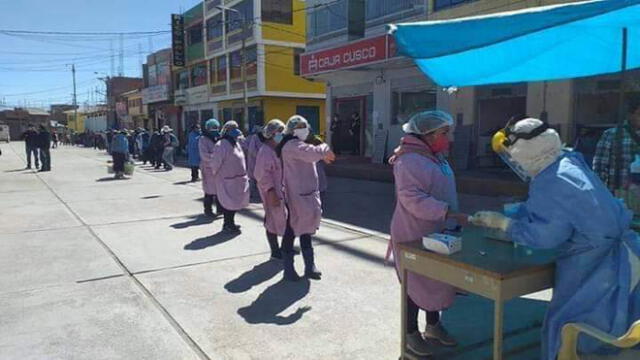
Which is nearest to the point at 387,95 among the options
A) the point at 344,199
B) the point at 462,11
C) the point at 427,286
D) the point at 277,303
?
the point at 462,11

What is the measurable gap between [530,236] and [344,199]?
343 inches

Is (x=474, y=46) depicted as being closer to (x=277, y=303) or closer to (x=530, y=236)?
(x=530, y=236)

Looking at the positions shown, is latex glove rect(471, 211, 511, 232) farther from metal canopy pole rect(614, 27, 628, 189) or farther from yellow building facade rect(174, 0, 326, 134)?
yellow building facade rect(174, 0, 326, 134)

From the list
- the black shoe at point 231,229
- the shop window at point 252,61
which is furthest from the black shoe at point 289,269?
the shop window at point 252,61

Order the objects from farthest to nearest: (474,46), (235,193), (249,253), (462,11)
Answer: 1. (462,11)
2. (235,193)
3. (249,253)
4. (474,46)

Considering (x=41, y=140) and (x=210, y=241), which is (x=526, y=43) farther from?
(x=41, y=140)

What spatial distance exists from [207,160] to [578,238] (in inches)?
272

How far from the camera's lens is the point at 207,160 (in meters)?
8.62

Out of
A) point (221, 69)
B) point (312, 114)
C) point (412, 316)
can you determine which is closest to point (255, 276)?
point (412, 316)

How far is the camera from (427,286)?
10.8 feet

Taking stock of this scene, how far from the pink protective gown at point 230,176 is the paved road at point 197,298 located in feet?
1.72

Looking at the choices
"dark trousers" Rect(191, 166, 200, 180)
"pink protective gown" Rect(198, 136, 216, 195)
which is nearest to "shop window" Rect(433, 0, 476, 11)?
"dark trousers" Rect(191, 166, 200, 180)

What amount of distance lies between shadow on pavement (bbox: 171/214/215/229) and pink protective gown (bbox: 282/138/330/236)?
377 cm

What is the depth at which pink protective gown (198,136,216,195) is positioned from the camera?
857 cm
